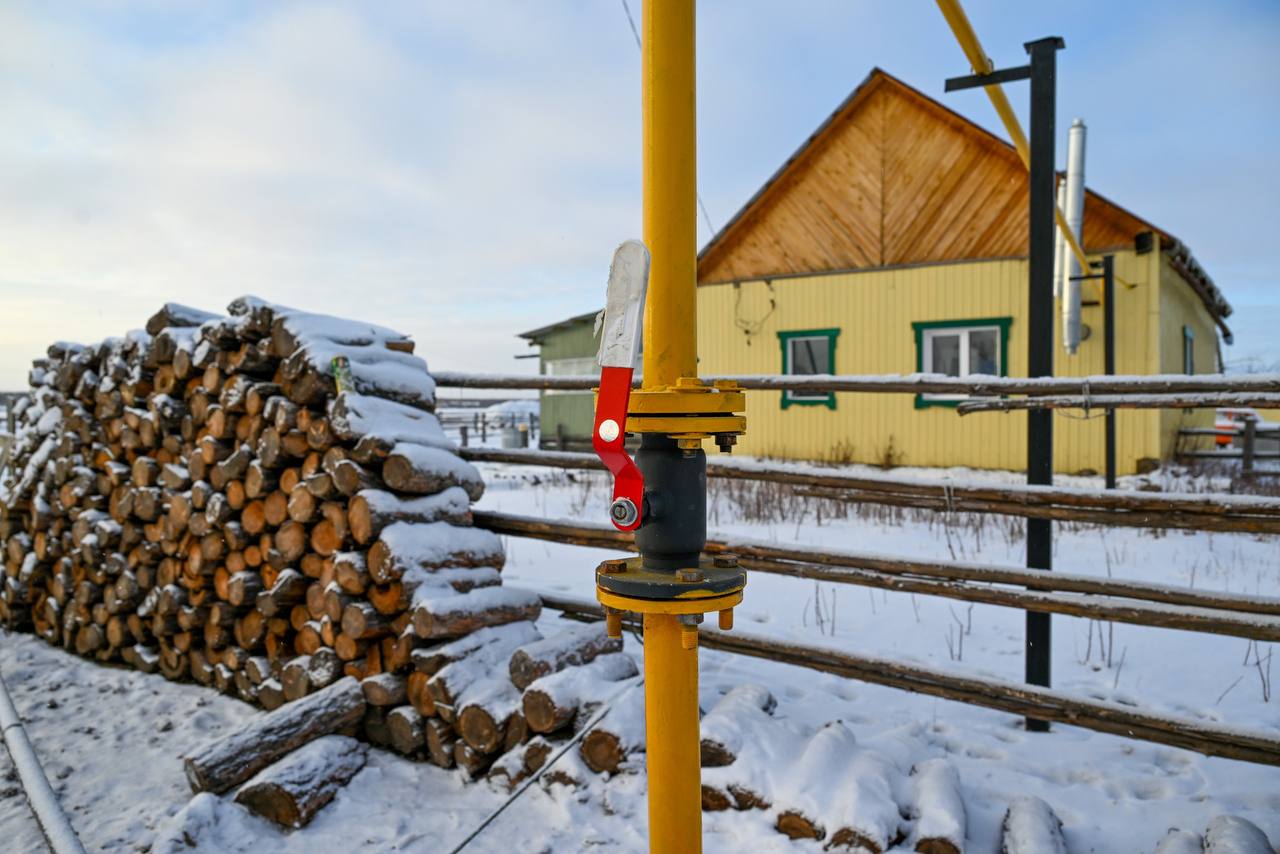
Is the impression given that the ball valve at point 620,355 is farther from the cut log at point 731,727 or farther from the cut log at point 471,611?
the cut log at point 471,611

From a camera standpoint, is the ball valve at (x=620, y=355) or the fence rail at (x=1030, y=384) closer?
the ball valve at (x=620, y=355)

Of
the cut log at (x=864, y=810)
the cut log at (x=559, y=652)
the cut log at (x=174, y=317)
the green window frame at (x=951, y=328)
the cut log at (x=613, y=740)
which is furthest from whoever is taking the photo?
the green window frame at (x=951, y=328)

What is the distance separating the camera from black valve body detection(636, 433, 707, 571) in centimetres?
150

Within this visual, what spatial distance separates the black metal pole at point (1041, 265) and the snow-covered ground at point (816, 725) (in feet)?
2.08

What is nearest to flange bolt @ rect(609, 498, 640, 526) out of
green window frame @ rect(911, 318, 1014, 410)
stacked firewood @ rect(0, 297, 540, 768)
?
stacked firewood @ rect(0, 297, 540, 768)

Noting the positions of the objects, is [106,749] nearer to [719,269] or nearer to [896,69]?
[719,269]

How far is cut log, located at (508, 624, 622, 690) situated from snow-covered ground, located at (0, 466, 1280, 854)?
44 centimetres

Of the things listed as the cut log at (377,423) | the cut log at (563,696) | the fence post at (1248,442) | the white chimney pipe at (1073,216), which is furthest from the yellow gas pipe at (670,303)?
the fence post at (1248,442)

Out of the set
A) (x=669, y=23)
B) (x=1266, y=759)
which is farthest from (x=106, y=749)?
(x=1266, y=759)

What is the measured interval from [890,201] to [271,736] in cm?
1160

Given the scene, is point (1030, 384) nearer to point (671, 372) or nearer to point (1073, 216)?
point (671, 372)

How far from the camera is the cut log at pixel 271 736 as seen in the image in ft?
10.4

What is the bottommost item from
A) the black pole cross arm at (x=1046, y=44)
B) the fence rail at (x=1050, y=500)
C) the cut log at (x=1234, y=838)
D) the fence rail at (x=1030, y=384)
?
the cut log at (x=1234, y=838)

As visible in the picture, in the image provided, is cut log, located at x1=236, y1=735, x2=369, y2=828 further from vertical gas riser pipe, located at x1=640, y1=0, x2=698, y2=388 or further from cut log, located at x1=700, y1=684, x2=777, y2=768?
vertical gas riser pipe, located at x1=640, y1=0, x2=698, y2=388
